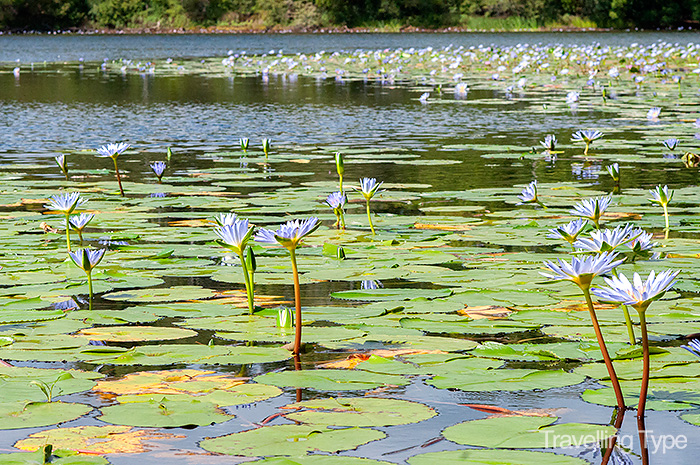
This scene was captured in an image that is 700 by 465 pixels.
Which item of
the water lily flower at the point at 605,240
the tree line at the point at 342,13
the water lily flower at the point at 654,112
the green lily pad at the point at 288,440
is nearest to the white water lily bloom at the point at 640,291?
the green lily pad at the point at 288,440

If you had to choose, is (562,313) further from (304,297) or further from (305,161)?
(305,161)

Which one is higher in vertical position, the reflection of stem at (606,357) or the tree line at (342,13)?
the tree line at (342,13)

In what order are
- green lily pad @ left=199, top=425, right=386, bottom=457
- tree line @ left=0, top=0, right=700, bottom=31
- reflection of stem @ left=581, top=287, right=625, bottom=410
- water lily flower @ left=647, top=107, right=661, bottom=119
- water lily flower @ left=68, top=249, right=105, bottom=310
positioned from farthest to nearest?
1. tree line @ left=0, top=0, right=700, bottom=31
2. water lily flower @ left=647, top=107, right=661, bottom=119
3. water lily flower @ left=68, top=249, right=105, bottom=310
4. reflection of stem @ left=581, top=287, right=625, bottom=410
5. green lily pad @ left=199, top=425, right=386, bottom=457

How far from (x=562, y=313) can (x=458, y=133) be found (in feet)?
22.6

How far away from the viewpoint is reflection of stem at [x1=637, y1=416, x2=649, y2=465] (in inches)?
72.0

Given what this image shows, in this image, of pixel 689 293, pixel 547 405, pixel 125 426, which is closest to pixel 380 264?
pixel 689 293

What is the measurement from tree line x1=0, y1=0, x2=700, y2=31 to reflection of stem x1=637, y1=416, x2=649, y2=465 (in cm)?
5212

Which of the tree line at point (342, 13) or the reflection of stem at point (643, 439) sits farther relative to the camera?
the tree line at point (342, 13)

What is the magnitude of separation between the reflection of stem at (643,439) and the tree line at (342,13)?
52115mm

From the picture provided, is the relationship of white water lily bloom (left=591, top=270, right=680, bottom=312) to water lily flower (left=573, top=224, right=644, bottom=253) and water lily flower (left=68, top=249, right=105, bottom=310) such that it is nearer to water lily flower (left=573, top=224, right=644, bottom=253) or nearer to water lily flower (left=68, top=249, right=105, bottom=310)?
water lily flower (left=573, top=224, right=644, bottom=253)

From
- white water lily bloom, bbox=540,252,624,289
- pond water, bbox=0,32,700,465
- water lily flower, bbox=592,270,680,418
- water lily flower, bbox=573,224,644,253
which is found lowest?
pond water, bbox=0,32,700,465

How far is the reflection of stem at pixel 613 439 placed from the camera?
182 centimetres

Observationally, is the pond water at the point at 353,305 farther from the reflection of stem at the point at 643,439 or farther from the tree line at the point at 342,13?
the tree line at the point at 342,13

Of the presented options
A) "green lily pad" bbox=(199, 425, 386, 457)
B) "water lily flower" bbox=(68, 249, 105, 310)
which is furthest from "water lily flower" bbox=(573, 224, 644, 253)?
"water lily flower" bbox=(68, 249, 105, 310)
